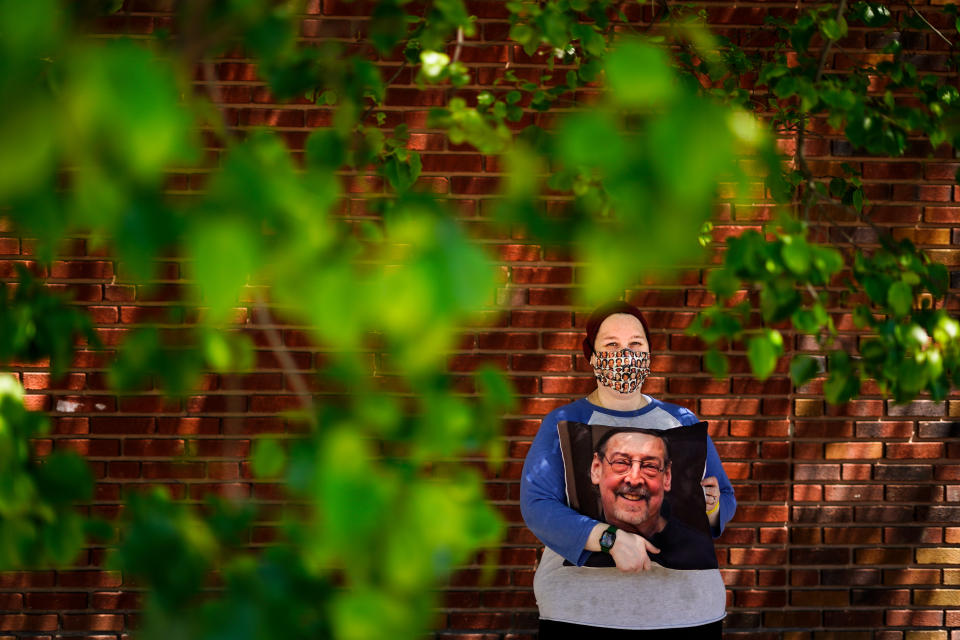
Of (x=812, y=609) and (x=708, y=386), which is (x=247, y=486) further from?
(x=812, y=609)

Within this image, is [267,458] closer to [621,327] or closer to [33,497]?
[33,497]

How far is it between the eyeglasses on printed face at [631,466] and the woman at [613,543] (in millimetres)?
18

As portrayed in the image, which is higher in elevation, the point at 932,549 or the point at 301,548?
the point at 301,548

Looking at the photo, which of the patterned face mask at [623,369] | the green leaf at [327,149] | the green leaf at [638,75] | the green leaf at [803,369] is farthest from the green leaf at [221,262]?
the patterned face mask at [623,369]

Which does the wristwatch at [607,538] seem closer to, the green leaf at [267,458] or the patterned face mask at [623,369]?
the patterned face mask at [623,369]

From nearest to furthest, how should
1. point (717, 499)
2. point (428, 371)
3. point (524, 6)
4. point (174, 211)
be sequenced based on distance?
point (174, 211) → point (428, 371) → point (524, 6) → point (717, 499)

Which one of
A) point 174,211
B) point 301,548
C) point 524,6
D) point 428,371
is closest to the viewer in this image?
point 174,211

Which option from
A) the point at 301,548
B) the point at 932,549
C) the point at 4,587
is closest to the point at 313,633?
the point at 301,548

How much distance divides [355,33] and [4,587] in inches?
112

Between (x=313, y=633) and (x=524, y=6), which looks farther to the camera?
(x=524, y=6)

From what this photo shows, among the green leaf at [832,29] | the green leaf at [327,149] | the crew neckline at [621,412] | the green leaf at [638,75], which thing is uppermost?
the green leaf at [832,29]

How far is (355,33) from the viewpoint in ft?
11.9

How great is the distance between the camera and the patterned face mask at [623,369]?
2719mm

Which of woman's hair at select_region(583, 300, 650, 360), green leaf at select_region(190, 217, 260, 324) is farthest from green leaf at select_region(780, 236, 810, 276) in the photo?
woman's hair at select_region(583, 300, 650, 360)
